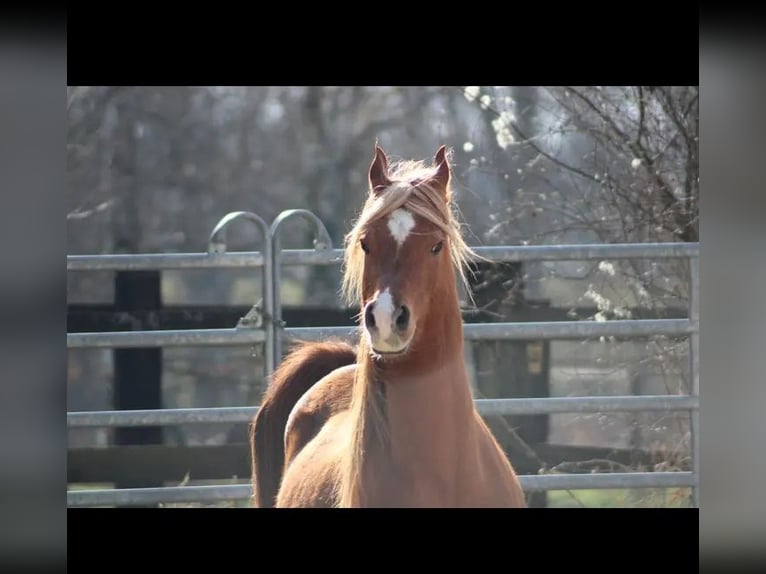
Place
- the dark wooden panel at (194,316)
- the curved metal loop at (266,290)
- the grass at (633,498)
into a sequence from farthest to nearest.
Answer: the dark wooden panel at (194,316) → the grass at (633,498) → the curved metal loop at (266,290)

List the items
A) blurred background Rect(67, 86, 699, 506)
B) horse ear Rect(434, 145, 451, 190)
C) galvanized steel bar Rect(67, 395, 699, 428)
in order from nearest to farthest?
horse ear Rect(434, 145, 451, 190), galvanized steel bar Rect(67, 395, 699, 428), blurred background Rect(67, 86, 699, 506)

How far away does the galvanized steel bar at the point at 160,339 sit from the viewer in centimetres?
431

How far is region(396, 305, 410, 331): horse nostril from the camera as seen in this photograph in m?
2.70

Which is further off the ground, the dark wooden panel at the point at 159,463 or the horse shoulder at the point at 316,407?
the horse shoulder at the point at 316,407

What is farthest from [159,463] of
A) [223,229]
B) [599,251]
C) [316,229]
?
[599,251]

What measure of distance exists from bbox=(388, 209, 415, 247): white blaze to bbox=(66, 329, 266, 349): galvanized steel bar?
166cm

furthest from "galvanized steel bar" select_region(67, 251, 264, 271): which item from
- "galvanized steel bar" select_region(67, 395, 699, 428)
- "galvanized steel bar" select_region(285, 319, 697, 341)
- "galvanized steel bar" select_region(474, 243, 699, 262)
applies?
"galvanized steel bar" select_region(474, 243, 699, 262)

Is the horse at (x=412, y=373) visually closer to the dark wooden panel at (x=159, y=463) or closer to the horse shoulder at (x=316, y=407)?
the horse shoulder at (x=316, y=407)

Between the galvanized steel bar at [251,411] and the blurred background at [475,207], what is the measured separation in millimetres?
731

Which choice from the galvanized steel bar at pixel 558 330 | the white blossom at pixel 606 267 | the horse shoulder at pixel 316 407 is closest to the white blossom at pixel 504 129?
the white blossom at pixel 606 267

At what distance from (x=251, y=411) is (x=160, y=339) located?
44cm

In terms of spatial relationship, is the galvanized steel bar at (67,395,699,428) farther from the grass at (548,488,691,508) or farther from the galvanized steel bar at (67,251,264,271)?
the grass at (548,488,691,508)
